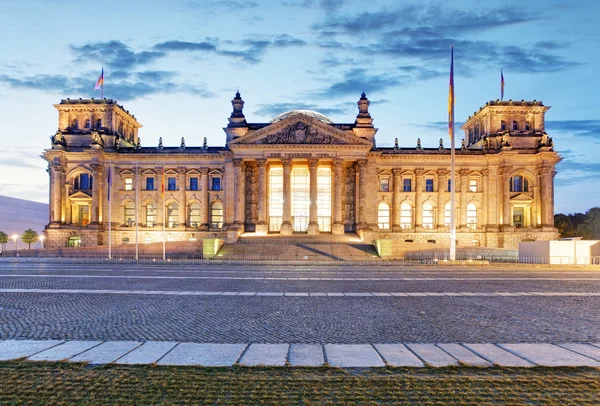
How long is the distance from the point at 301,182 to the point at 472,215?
28451 millimetres

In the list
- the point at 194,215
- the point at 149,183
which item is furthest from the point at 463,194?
the point at 149,183

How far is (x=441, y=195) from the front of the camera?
73.2 m

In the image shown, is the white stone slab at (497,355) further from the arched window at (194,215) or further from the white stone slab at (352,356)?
the arched window at (194,215)

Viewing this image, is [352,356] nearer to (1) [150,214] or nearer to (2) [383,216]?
(2) [383,216]

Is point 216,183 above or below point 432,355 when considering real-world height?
above

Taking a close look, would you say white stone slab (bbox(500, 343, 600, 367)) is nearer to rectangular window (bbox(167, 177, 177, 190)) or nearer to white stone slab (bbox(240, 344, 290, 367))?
white stone slab (bbox(240, 344, 290, 367))

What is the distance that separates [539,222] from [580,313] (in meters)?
63.9

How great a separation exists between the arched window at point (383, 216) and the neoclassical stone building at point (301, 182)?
186 mm

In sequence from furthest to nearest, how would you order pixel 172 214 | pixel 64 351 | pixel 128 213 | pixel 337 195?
pixel 172 214, pixel 128 213, pixel 337 195, pixel 64 351

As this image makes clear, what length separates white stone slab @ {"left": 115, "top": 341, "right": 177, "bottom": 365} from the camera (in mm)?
7980

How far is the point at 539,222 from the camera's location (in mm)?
70750

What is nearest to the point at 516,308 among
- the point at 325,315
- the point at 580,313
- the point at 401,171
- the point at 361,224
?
the point at 580,313

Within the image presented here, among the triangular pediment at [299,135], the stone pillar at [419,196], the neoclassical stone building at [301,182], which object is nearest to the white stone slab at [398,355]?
the neoclassical stone building at [301,182]

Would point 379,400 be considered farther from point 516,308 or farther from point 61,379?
point 516,308
